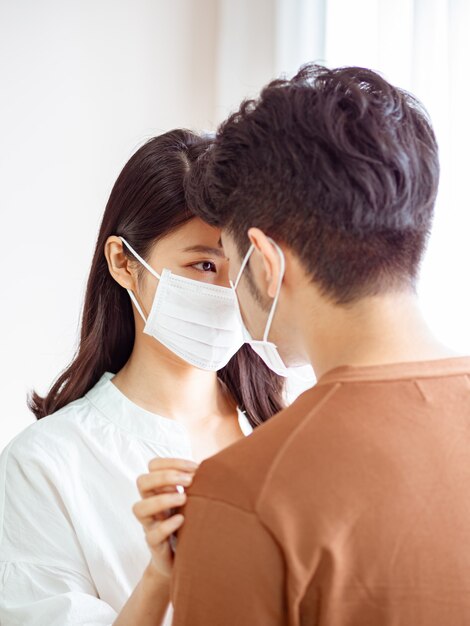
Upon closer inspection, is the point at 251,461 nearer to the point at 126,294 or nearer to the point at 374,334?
the point at 374,334

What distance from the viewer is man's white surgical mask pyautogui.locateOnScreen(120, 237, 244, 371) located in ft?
4.71

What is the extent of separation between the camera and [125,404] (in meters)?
1.49

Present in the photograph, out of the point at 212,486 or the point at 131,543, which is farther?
the point at 131,543

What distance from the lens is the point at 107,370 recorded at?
5.28ft

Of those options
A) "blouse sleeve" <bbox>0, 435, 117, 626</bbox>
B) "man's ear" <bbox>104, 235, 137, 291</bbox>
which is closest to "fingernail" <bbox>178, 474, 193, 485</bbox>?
"blouse sleeve" <bbox>0, 435, 117, 626</bbox>

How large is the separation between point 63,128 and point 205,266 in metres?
1.23

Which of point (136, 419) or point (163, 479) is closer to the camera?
point (163, 479)

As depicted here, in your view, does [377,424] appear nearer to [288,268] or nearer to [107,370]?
[288,268]

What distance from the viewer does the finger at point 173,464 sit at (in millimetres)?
964

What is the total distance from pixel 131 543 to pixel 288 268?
62 cm

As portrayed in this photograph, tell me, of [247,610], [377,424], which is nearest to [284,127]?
[377,424]

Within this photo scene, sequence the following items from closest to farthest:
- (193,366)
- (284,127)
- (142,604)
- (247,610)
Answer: (247,610), (284,127), (142,604), (193,366)

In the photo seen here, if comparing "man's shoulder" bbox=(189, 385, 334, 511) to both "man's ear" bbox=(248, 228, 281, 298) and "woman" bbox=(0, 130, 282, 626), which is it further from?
"woman" bbox=(0, 130, 282, 626)

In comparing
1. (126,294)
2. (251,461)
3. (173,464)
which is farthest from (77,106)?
(251,461)
